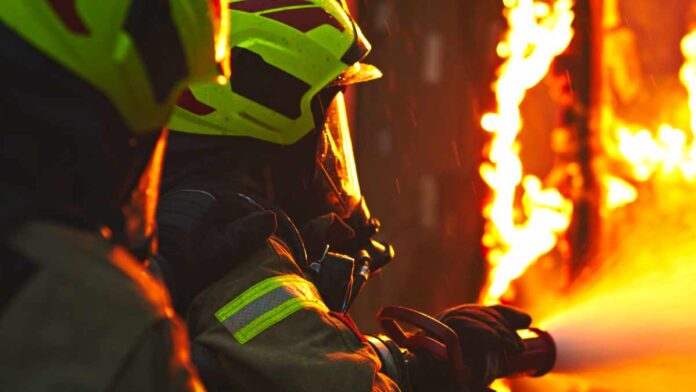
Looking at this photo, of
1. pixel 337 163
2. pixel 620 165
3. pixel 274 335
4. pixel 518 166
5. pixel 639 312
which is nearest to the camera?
pixel 274 335

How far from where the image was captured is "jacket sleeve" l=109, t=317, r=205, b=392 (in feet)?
3.88

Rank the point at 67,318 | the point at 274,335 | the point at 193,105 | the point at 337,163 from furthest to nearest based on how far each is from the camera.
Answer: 1. the point at 337,163
2. the point at 193,105
3. the point at 274,335
4. the point at 67,318

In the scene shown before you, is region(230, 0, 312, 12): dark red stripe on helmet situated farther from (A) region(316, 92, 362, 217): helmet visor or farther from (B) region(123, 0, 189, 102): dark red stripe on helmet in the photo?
(B) region(123, 0, 189, 102): dark red stripe on helmet

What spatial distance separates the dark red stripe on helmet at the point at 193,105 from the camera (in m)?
2.62

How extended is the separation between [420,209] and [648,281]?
1.64 metres

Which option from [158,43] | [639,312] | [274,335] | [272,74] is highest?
[639,312]

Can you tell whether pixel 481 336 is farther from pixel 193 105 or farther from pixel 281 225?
pixel 193 105

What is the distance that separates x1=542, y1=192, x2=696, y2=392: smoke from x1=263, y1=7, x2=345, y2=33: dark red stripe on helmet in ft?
3.65

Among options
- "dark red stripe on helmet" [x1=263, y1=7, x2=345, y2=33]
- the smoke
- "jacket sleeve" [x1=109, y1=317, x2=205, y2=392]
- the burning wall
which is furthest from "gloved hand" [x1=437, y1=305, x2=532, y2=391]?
the burning wall

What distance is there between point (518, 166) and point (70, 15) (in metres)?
5.02

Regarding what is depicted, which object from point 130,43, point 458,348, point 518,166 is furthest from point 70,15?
point 518,166

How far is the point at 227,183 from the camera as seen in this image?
99.1 inches

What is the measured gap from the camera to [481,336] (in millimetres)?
2715

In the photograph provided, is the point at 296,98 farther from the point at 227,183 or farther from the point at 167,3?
the point at 167,3
